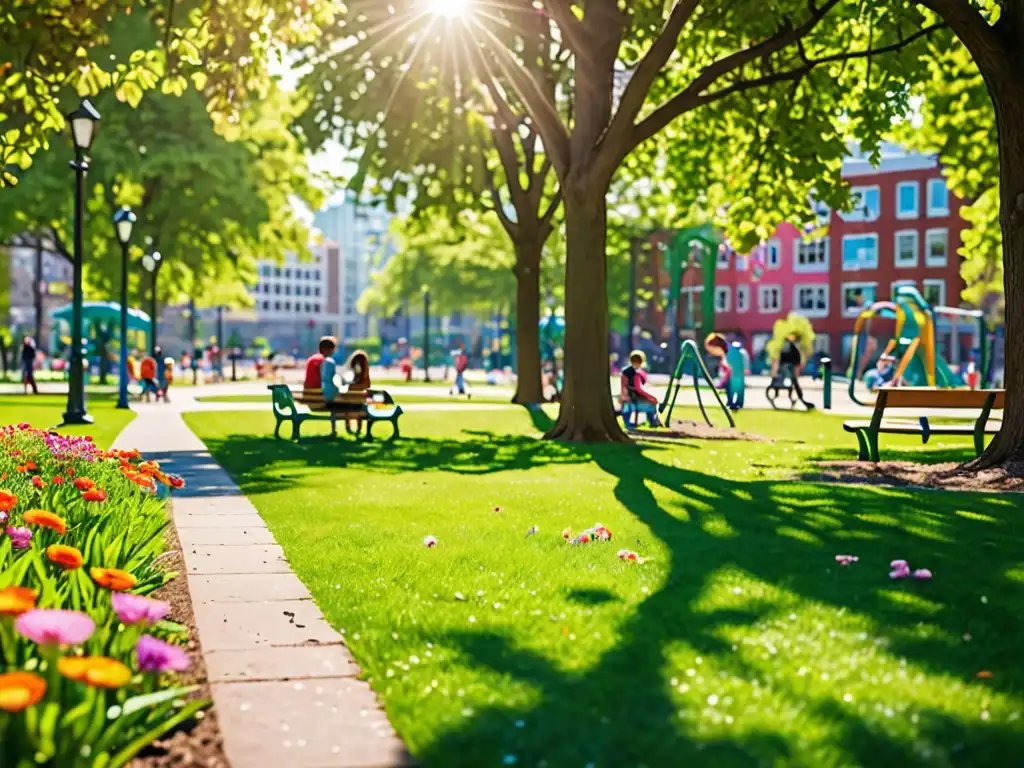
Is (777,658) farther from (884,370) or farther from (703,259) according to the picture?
(703,259)

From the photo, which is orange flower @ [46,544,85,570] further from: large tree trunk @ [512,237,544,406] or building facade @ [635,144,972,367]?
building facade @ [635,144,972,367]

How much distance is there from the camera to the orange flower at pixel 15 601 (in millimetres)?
3403

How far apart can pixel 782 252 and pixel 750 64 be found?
58.1 meters

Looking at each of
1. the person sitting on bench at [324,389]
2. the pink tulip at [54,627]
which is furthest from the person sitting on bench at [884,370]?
the pink tulip at [54,627]

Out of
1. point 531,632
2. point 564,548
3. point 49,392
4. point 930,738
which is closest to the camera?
point 930,738

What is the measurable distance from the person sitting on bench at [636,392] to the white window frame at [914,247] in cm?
5245

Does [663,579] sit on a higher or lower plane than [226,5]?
lower

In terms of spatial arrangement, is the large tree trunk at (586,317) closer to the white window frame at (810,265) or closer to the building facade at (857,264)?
the building facade at (857,264)

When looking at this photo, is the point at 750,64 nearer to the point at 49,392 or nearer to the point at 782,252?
the point at 49,392

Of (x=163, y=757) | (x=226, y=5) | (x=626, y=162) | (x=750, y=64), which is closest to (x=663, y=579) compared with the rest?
(x=163, y=757)

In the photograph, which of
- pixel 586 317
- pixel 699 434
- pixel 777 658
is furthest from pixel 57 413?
pixel 777 658

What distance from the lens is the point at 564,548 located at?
7605 mm

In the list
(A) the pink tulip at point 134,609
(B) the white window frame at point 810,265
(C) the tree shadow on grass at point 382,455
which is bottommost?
(C) the tree shadow on grass at point 382,455

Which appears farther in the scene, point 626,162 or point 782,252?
point 782,252
